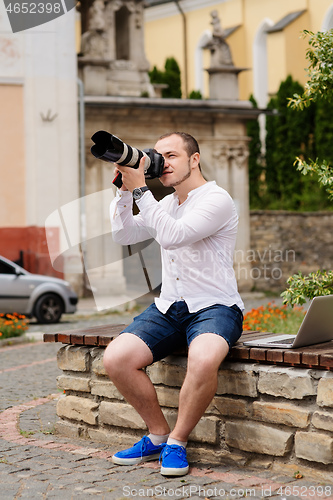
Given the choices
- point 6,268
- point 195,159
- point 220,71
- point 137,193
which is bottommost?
point 6,268

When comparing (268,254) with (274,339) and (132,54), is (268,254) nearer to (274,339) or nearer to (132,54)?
(132,54)

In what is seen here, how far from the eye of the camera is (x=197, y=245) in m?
Result: 4.88

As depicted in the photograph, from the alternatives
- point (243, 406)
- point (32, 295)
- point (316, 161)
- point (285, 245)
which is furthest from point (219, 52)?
point (243, 406)

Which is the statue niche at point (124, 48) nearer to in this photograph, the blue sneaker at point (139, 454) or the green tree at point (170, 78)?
the green tree at point (170, 78)

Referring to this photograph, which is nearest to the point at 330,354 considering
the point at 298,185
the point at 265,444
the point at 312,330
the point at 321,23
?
the point at 312,330

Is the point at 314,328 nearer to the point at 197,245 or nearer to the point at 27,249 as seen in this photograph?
the point at 197,245

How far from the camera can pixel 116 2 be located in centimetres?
2239

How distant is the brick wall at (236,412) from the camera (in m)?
4.38

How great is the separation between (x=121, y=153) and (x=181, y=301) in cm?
90

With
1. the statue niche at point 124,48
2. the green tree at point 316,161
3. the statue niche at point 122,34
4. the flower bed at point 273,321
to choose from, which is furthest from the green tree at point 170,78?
the green tree at point 316,161

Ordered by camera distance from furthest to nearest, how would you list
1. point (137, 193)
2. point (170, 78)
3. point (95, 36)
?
point (170, 78) → point (95, 36) → point (137, 193)

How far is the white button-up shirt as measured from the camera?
4703mm

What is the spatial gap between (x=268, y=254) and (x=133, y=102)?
588 centimetres

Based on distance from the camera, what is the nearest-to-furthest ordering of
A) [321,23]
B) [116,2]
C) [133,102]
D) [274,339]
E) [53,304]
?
[274,339] → [53,304] → [133,102] → [116,2] → [321,23]
